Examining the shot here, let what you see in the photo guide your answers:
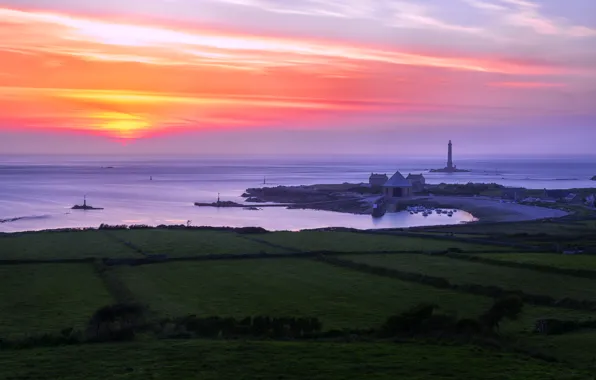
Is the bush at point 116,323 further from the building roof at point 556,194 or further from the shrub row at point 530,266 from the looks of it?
the building roof at point 556,194

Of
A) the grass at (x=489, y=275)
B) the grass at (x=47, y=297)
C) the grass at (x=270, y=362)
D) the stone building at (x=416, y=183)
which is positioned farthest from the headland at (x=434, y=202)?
the grass at (x=270, y=362)

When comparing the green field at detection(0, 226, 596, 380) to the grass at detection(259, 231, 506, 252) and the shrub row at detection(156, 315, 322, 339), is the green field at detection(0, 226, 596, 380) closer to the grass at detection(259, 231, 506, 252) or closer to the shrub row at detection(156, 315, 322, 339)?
the grass at detection(259, 231, 506, 252)

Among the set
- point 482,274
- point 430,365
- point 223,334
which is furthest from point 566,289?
point 223,334

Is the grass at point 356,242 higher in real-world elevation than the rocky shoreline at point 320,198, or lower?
lower

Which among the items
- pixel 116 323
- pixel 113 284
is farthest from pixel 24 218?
pixel 116 323

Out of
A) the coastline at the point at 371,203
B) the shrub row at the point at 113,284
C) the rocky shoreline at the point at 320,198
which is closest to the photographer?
the shrub row at the point at 113,284

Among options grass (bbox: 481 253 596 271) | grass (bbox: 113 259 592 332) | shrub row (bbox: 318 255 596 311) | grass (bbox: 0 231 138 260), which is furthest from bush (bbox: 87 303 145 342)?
grass (bbox: 481 253 596 271)
